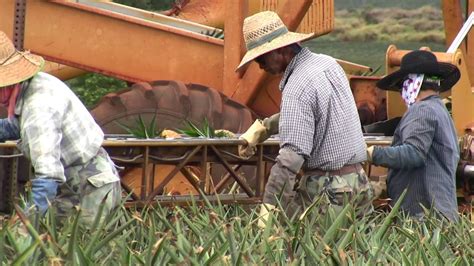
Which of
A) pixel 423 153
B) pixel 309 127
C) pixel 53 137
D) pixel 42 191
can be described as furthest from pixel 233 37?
pixel 42 191

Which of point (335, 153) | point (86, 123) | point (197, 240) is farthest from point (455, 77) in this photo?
point (197, 240)

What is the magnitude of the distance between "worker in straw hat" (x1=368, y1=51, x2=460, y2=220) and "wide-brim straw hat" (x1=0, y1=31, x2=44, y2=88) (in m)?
1.93

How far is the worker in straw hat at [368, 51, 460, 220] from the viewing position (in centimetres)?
717

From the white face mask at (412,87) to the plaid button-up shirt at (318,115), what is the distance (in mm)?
683

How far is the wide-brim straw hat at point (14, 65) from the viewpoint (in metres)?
5.85

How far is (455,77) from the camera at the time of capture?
7.84 m

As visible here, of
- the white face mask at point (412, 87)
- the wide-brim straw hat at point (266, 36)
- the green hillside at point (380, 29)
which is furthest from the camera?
the green hillside at point (380, 29)

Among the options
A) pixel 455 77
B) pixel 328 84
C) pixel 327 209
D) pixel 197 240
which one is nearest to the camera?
pixel 197 240

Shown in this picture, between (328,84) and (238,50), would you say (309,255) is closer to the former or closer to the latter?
(328,84)

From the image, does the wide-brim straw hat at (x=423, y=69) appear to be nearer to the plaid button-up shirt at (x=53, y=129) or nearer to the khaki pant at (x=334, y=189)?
the khaki pant at (x=334, y=189)

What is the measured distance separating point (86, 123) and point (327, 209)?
4.17 feet

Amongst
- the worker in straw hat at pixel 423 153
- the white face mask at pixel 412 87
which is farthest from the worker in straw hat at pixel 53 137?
the white face mask at pixel 412 87

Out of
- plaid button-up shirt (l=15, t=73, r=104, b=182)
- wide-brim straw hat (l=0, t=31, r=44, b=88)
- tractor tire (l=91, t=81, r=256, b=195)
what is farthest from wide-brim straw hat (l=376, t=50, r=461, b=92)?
tractor tire (l=91, t=81, r=256, b=195)

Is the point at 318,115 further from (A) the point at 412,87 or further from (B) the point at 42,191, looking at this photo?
(B) the point at 42,191
